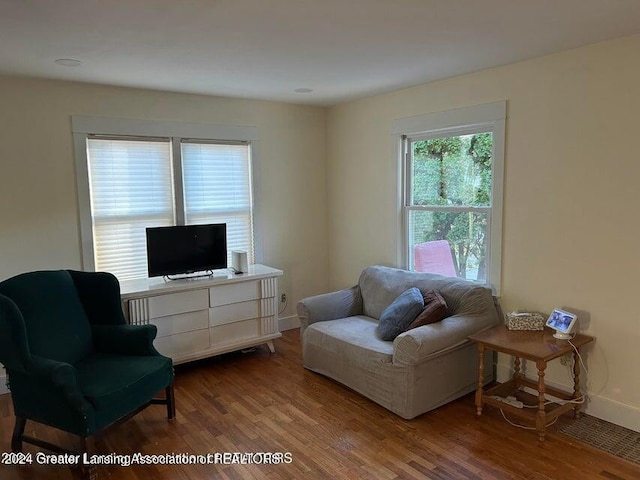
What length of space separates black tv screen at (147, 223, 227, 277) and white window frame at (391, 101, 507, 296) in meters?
1.66

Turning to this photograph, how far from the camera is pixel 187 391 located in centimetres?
351

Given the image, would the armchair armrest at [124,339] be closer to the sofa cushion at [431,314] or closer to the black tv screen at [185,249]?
the black tv screen at [185,249]

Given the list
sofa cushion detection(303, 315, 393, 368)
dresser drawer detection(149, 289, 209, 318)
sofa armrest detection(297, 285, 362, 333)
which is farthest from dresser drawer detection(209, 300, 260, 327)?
sofa cushion detection(303, 315, 393, 368)

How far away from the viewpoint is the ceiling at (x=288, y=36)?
218 centimetres

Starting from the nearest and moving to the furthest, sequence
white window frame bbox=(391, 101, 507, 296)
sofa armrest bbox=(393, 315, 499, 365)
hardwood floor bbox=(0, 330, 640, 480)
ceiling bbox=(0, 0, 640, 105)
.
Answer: ceiling bbox=(0, 0, 640, 105)
hardwood floor bbox=(0, 330, 640, 480)
sofa armrest bbox=(393, 315, 499, 365)
white window frame bbox=(391, 101, 507, 296)

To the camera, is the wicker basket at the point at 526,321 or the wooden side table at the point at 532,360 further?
the wicker basket at the point at 526,321

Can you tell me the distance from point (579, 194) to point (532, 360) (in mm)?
1125

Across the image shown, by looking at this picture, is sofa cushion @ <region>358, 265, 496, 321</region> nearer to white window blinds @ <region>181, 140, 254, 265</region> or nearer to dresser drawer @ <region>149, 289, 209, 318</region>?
white window blinds @ <region>181, 140, 254, 265</region>

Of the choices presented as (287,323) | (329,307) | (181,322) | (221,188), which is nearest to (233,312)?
(181,322)

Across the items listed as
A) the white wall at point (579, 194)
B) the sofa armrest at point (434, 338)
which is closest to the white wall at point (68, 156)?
the white wall at point (579, 194)

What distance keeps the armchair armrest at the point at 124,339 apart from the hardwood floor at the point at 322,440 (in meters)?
0.48

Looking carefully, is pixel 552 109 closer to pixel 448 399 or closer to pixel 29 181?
pixel 448 399

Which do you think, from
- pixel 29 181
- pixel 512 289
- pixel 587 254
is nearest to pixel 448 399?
pixel 512 289

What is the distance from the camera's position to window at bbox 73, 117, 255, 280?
3.77m
